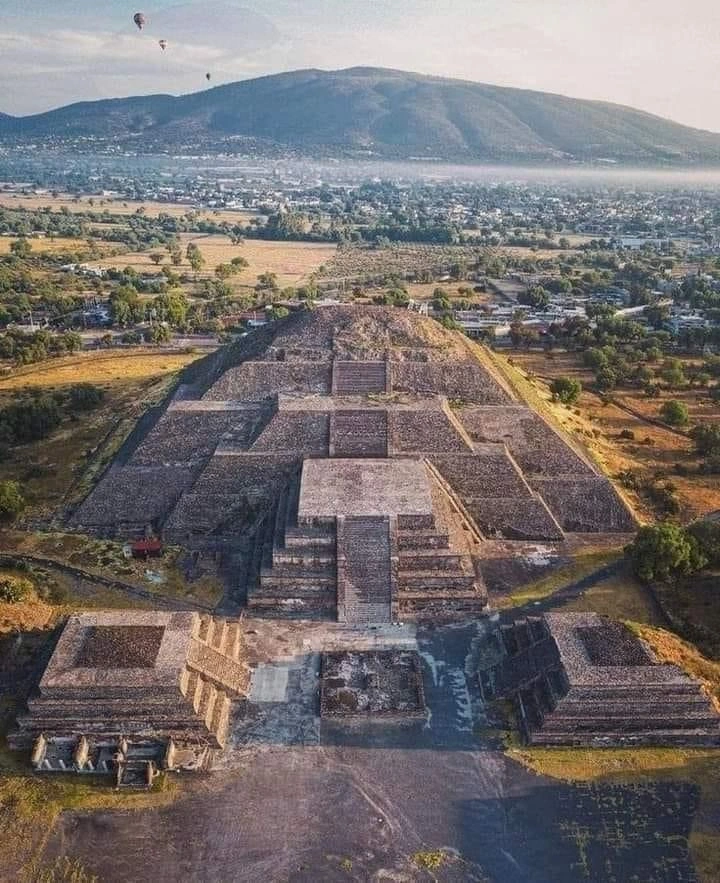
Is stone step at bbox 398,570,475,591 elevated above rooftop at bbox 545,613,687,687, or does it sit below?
below

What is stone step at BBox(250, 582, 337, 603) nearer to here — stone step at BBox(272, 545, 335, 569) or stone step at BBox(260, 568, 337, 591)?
stone step at BBox(260, 568, 337, 591)

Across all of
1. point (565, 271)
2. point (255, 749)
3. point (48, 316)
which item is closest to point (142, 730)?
point (255, 749)

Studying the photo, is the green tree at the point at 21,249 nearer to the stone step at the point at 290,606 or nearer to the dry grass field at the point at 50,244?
the dry grass field at the point at 50,244

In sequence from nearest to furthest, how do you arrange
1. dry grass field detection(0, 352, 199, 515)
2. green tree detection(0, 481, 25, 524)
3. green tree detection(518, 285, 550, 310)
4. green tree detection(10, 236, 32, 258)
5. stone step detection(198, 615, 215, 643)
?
stone step detection(198, 615, 215, 643), green tree detection(0, 481, 25, 524), dry grass field detection(0, 352, 199, 515), green tree detection(518, 285, 550, 310), green tree detection(10, 236, 32, 258)

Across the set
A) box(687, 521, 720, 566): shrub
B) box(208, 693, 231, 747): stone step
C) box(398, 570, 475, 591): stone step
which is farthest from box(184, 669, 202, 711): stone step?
box(687, 521, 720, 566): shrub

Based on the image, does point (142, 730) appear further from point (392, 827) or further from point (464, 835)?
point (464, 835)

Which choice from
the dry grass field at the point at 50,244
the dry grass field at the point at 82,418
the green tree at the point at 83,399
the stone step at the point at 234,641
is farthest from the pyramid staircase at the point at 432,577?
the dry grass field at the point at 50,244

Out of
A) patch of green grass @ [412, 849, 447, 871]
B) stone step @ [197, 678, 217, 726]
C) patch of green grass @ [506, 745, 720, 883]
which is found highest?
stone step @ [197, 678, 217, 726]
